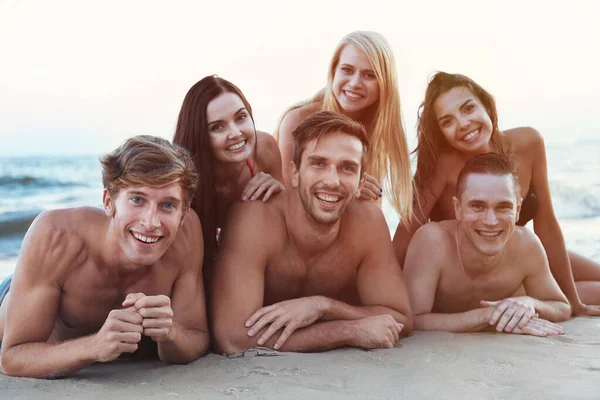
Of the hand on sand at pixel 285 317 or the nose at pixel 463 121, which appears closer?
the hand on sand at pixel 285 317

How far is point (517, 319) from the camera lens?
494cm

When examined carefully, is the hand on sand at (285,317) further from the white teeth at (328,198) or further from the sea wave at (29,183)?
the sea wave at (29,183)

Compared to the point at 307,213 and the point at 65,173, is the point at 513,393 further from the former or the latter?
the point at 65,173

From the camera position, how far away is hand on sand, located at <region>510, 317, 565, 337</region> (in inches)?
194

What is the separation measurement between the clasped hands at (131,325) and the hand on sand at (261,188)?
1.23 m

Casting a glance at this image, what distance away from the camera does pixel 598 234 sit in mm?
13141

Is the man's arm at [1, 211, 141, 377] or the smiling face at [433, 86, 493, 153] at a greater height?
the smiling face at [433, 86, 493, 153]

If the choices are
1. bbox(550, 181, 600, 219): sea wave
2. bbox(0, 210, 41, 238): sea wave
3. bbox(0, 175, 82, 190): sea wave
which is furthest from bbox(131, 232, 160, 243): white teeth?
bbox(0, 175, 82, 190): sea wave

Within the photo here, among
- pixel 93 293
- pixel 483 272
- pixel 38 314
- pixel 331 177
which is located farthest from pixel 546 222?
pixel 38 314

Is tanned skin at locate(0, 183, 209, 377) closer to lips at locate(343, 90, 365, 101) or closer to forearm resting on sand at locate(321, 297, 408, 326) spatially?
forearm resting on sand at locate(321, 297, 408, 326)

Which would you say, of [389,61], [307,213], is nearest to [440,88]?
[389,61]

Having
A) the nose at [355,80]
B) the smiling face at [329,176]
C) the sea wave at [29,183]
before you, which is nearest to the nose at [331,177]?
the smiling face at [329,176]

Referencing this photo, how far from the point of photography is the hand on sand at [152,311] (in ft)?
12.1

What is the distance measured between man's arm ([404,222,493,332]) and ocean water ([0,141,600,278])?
27.7 feet
